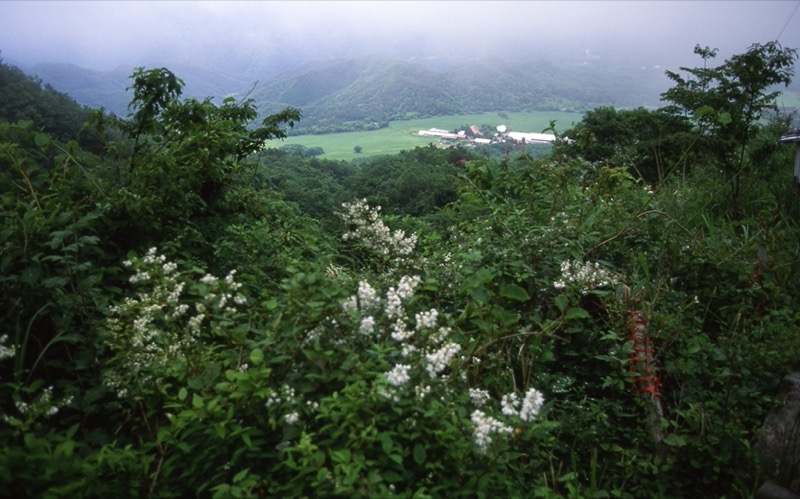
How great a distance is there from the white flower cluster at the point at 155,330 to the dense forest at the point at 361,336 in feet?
0.04

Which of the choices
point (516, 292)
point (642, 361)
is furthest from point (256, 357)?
point (642, 361)

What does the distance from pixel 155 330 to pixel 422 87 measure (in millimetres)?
49236

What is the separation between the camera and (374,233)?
3469 mm

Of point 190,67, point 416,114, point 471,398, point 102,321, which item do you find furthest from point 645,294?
point 416,114

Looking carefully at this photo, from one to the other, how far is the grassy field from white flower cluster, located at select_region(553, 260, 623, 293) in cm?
2452

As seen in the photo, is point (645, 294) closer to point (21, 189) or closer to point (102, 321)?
point (102, 321)

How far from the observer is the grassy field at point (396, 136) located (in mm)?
29734

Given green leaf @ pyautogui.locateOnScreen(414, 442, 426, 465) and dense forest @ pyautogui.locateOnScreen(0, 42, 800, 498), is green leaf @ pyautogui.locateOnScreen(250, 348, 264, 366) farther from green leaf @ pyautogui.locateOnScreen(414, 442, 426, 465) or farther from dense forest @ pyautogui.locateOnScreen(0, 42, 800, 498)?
green leaf @ pyautogui.locateOnScreen(414, 442, 426, 465)

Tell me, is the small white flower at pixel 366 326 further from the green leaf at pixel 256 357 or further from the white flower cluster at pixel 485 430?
the white flower cluster at pixel 485 430

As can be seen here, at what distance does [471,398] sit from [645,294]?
183 cm

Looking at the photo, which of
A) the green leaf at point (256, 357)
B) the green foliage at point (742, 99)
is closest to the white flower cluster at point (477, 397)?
the green leaf at point (256, 357)

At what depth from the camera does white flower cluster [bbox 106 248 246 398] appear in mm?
2240

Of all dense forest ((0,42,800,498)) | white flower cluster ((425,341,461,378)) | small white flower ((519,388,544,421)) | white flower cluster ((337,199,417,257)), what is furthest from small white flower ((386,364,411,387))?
white flower cluster ((337,199,417,257))

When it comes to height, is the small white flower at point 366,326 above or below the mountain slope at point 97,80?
below
